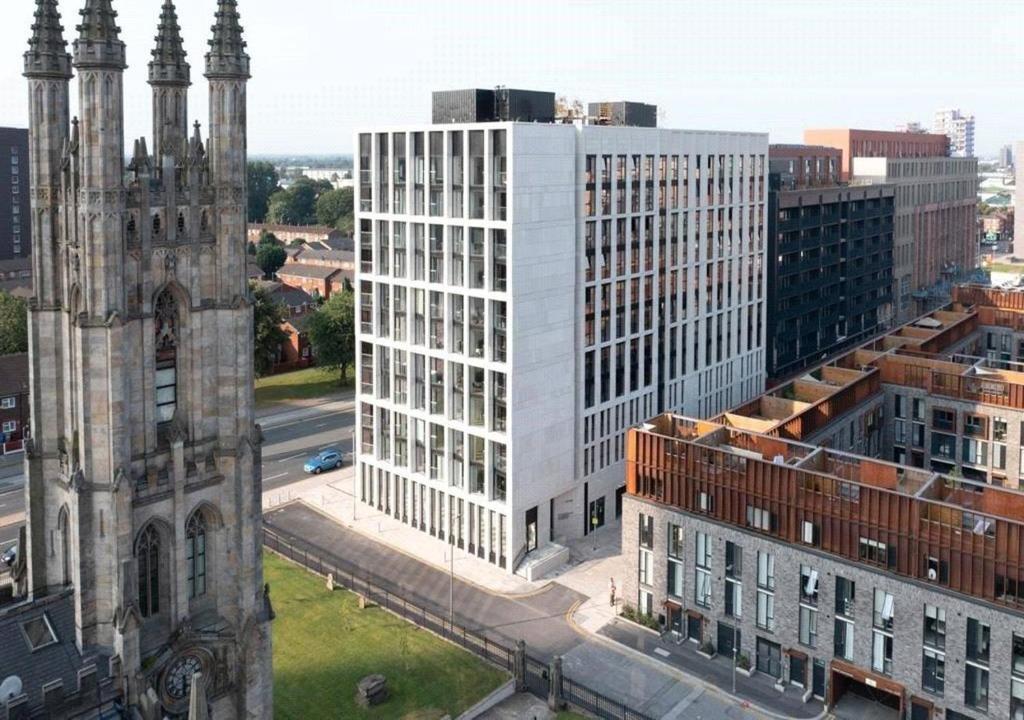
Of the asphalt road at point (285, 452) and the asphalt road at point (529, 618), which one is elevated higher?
the asphalt road at point (285, 452)

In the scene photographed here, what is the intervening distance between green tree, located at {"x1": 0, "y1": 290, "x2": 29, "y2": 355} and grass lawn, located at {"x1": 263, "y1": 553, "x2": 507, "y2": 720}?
204ft

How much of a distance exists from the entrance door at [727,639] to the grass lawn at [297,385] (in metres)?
71.8

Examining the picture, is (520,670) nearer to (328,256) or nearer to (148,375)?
(148,375)

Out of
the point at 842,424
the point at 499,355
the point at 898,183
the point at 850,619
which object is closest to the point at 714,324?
the point at 842,424

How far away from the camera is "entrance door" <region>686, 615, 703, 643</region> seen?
202ft

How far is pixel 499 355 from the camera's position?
233ft

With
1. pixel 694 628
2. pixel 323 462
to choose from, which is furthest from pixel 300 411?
pixel 694 628

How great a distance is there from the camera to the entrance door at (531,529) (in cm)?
7331

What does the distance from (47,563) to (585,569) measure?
4270cm

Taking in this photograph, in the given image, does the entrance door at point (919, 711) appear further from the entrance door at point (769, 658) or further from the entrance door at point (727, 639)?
the entrance door at point (727, 639)

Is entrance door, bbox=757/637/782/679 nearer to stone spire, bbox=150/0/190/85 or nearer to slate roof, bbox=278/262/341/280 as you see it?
stone spire, bbox=150/0/190/85

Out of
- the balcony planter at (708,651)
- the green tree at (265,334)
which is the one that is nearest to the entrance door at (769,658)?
the balcony planter at (708,651)

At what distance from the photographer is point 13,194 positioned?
18625 centimetres

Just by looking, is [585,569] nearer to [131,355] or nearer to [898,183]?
[131,355]
